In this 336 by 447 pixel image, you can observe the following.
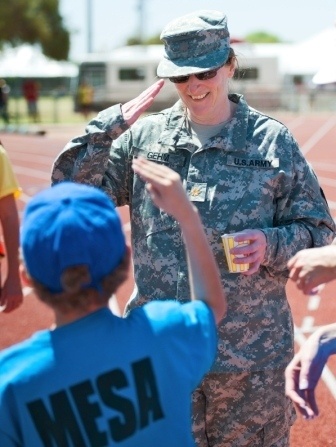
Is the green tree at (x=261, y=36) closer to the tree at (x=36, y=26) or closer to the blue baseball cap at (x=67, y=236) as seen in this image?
the tree at (x=36, y=26)

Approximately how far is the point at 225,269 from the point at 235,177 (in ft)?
1.09

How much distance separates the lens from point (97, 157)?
→ 337cm

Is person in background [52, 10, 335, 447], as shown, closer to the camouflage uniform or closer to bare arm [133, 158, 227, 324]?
the camouflage uniform

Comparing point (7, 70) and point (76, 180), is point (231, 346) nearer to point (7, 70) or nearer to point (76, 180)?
point (76, 180)

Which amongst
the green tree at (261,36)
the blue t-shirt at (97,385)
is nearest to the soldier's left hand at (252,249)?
the blue t-shirt at (97,385)

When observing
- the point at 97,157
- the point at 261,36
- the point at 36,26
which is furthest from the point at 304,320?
the point at 261,36

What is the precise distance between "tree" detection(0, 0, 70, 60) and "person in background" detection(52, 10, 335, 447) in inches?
2285

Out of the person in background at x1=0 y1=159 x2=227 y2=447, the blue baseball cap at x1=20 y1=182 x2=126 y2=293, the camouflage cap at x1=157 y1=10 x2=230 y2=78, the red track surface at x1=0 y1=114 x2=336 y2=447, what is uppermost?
the camouflage cap at x1=157 y1=10 x2=230 y2=78

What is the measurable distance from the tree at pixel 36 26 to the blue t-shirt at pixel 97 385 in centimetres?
5936

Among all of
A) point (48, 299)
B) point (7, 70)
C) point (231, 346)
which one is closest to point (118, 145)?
point (231, 346)

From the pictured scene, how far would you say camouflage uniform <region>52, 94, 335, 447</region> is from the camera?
3.32 metres

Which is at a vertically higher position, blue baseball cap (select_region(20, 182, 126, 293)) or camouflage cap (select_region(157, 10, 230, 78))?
camouflage cap (select_region(157, 10, 230, 78))

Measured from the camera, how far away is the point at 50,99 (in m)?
63.6

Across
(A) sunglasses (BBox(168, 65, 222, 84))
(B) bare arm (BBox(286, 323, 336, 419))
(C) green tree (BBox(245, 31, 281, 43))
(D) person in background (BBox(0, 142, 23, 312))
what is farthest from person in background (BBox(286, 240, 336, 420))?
(C) green tree (BBox(245, 31, 281, 43))
